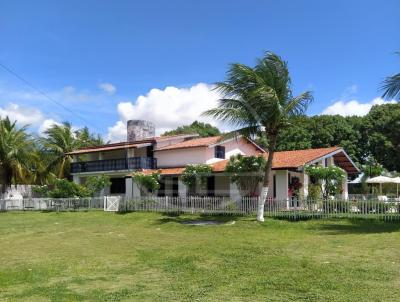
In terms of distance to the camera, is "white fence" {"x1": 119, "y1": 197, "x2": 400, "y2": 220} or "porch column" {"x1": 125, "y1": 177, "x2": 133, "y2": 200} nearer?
"white fence" {"x1": 119, "y1": 197, "x2": 400, "y2": 220}

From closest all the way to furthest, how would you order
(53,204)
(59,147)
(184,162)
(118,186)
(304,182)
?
1. (304,182)
2. (53,204)
3. (184,162)
4. (118,186)
5. (59,147)

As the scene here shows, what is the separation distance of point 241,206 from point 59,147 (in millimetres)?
26408

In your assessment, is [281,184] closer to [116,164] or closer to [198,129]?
[116,164]

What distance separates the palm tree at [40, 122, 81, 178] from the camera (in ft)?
140

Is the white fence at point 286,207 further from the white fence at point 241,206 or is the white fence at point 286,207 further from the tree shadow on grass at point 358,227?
the tree shadow on grass at point 358,227

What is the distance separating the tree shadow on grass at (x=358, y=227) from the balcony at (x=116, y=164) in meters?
17.1

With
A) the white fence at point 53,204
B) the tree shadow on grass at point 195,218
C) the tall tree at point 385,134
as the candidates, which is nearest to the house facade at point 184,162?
the tree shadow on grass at point 195,218

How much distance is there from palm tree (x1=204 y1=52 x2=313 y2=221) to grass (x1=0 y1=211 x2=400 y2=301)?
444cm

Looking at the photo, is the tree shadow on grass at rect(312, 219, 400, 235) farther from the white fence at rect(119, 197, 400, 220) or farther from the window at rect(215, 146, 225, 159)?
the window at rect(215, 146, 225, 159)

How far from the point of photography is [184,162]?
104 ft

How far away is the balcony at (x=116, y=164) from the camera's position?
3297cm

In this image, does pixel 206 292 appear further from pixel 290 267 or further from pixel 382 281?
pixel 382 281

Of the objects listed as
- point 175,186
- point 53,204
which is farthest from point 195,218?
point 53,204

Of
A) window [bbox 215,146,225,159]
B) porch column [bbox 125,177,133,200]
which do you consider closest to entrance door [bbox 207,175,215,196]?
window [bbox 215,146,225,159]
